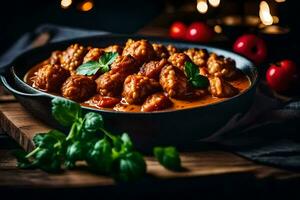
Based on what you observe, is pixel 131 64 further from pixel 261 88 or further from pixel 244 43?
pixel 244 43

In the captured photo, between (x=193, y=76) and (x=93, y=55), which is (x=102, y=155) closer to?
(x=193, y=76)

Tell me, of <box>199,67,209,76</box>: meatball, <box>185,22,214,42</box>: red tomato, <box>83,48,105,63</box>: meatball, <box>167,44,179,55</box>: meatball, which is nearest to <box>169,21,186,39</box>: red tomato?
<box>185,22,214,42</box>: red tomato

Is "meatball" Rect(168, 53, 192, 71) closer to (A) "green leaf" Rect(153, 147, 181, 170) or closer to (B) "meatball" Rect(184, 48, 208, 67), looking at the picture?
(B) "meatball" Rect(184, 48, 208, 67)

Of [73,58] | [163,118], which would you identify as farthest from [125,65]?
[163,118]

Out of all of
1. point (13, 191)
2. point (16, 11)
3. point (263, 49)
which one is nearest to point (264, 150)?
point (13, 191)

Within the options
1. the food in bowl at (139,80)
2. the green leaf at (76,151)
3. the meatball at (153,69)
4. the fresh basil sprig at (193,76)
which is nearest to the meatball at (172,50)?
the food in bowl at (139,80)

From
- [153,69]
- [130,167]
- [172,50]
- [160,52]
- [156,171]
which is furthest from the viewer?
[172,50]

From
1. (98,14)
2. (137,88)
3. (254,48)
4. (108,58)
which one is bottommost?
(137,88)
